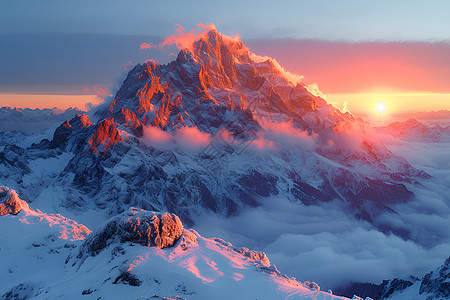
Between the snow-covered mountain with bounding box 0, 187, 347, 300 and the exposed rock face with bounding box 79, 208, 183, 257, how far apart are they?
289 mm

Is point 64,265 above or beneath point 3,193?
beneath

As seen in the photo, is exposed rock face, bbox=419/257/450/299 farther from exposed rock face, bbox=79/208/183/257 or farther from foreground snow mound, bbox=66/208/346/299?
exposed rock face, bbox=79/208/183/257

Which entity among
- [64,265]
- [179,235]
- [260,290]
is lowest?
[64,265]

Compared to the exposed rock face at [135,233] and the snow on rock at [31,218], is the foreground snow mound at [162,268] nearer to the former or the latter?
the exposed rock face at [135,233]

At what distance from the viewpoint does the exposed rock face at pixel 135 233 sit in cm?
10981

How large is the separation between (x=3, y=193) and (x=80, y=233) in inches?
1561

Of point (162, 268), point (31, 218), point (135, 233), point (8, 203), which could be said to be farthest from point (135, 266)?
point (8, 203)

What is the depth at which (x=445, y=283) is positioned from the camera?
13500 cm

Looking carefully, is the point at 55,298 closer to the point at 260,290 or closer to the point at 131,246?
the point at 131,246

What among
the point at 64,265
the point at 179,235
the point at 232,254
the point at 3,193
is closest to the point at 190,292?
the point at 179,235

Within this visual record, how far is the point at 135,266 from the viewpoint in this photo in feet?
311

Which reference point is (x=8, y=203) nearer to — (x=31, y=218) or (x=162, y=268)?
(x=31, y=218)

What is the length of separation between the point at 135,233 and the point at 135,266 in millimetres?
16378

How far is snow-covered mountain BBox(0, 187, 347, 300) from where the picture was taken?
91.3 metres
